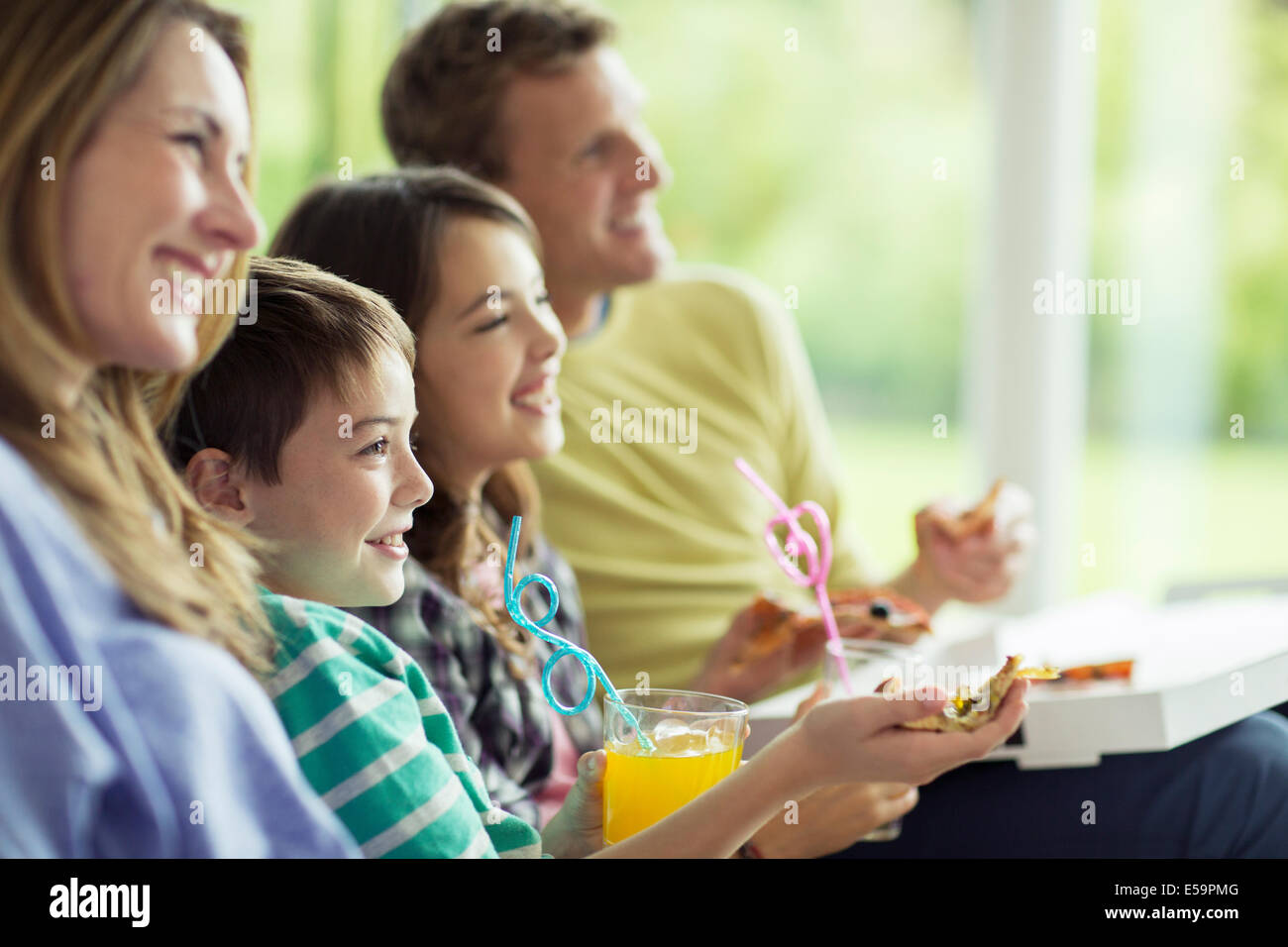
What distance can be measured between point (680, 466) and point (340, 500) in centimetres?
86

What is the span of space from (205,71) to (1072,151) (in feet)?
6.46

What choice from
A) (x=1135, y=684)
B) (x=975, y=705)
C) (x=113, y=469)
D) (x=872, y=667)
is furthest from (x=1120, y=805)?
(x=113, y=469)

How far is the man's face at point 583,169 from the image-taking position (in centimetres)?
139

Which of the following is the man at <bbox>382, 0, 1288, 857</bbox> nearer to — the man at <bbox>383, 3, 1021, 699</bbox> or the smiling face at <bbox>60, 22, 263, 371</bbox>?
the man at <bbox>383, 3, 1021, 699</bbox>

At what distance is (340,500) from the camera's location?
0.74 m

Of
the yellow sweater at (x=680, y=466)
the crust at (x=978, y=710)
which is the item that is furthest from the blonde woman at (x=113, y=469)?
the yellow sweater at (x=680, y=466)

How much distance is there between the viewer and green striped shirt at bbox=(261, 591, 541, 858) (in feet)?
2.30

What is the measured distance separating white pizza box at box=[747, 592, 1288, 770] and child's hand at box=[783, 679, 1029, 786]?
117 mm

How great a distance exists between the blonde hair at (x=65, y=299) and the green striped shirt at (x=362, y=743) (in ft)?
0.31

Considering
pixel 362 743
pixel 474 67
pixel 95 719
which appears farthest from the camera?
pixel 474 67

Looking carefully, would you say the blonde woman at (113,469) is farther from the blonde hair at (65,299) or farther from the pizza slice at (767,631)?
the pizza slice at (767,631)

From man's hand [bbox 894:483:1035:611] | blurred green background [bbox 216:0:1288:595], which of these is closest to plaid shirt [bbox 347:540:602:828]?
man's hand [bbox 894:483:1035:611]

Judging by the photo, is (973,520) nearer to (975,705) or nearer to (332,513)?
(975,705)
